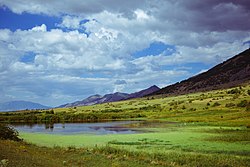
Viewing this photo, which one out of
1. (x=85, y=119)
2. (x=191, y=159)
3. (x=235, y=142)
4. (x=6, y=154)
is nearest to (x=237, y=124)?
(x=235, y=142)

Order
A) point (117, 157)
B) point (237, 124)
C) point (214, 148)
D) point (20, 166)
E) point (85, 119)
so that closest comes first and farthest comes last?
point (20, 166) → point (117, 157) → point (214, 148) → point (237, 124) → point (85, 119)

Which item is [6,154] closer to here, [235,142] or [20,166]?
[20,166]

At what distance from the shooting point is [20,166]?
62.5 feet

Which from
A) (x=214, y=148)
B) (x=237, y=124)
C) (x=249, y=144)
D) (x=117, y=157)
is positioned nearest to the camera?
(x=117, y=157)

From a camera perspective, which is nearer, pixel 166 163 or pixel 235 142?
pixel 166 163

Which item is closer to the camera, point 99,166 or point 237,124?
point 99,166

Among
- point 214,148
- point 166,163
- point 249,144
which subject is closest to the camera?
point 166,163

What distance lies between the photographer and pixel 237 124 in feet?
207

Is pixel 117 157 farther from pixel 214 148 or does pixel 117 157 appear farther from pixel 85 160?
pixel 214 148

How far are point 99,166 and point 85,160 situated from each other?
289 centimetres

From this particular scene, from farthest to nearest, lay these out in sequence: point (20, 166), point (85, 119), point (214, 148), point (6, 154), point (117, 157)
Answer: point (85, 119)
point (214, 148)
point (117, 157)
point (6, 154)
point (20, 166)

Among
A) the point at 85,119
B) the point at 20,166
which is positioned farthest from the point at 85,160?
the point at 85,119

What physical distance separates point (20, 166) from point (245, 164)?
16512 millimetres

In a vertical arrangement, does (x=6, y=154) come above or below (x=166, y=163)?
above
